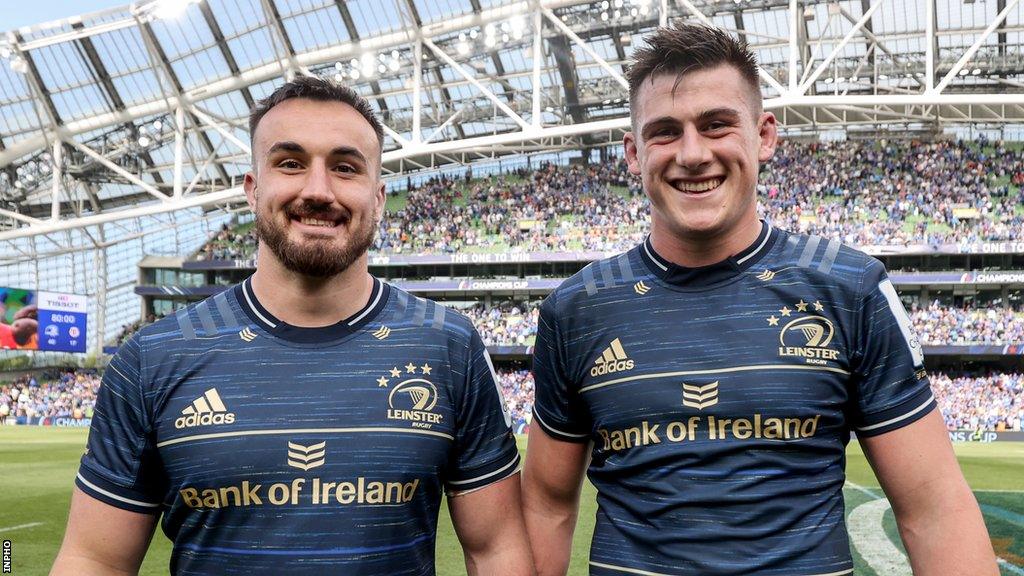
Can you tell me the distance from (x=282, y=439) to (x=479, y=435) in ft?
1.91

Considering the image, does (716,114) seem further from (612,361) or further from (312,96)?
(312,96)

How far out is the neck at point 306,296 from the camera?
2.57 meters

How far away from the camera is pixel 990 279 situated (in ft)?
117

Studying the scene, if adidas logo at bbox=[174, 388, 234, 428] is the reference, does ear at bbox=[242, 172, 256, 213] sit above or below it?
above

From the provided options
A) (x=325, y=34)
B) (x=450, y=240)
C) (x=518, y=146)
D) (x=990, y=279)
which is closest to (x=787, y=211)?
(x=990, y=279)

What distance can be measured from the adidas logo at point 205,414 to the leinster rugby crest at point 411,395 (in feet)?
1.44

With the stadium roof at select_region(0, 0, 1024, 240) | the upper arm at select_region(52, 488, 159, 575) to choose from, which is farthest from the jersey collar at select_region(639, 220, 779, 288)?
the stadium roof at select_region(0, 0, 1024, 240)

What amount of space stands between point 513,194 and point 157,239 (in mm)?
20694

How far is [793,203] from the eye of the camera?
39.3m

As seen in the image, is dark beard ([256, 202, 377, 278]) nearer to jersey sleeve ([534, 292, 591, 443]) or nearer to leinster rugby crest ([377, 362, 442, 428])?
leinster rugby crest ([377, 362, 442, 428])

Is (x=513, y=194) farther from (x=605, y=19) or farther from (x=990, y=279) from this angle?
(x=990, y=279)

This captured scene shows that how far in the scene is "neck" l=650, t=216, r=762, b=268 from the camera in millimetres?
2596

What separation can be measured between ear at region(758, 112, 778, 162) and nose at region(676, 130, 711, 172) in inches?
10.2

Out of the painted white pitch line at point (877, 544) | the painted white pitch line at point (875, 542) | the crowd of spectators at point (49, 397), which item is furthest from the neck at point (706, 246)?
the crowd of spectators at point (49, 397)
